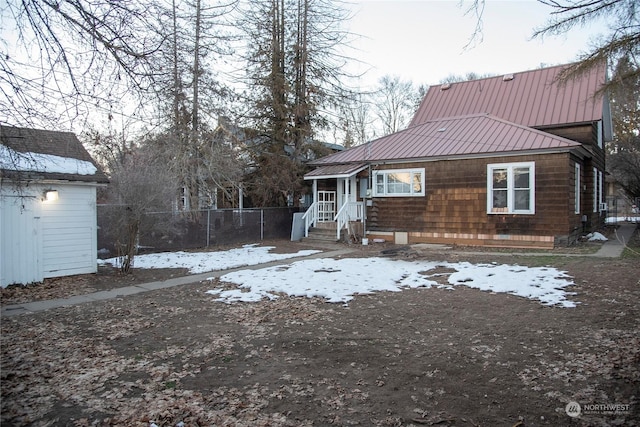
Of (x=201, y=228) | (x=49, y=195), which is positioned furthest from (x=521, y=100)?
(x=49, y=195)

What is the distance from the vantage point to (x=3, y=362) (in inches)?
181

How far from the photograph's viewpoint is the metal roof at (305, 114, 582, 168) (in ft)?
44.7

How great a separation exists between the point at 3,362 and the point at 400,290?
6164 millimetres

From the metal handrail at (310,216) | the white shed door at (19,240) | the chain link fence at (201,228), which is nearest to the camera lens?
the white shed door at (19,240)

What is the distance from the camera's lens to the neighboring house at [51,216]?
8.66m

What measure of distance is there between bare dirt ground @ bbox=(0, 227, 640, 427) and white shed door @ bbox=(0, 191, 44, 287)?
272cm

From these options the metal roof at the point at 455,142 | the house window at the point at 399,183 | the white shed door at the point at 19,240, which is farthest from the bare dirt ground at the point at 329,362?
the house window at the point at 399,183

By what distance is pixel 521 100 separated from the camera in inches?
701

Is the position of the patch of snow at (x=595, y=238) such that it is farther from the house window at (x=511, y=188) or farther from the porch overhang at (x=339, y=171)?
the porch overhang at (x=339, y=171)

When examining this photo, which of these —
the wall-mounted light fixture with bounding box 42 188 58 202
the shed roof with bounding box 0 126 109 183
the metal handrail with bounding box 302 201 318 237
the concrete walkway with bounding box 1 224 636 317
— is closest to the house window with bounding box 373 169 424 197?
the metal handrail with bounding box 302 201 318 237

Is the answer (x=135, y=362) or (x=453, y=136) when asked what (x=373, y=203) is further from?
(x=135, y=362)

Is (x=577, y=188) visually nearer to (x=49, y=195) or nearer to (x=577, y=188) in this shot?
(x=577, y=188)

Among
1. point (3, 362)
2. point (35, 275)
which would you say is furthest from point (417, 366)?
point (35, 275)

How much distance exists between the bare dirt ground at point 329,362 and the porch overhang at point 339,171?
9.41m
